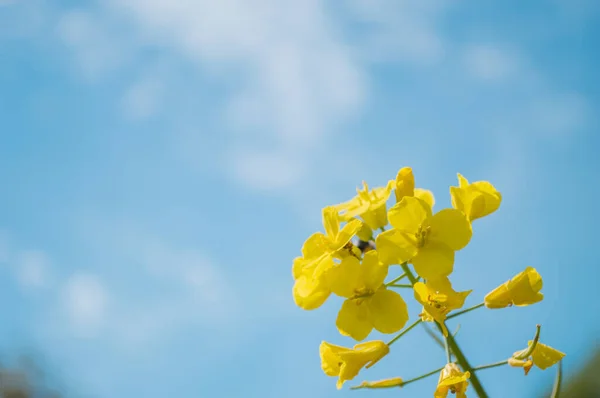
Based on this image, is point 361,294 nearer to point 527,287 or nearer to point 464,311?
point 464,311

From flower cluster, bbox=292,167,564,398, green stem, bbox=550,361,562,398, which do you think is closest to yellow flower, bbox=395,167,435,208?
flower cluster, bbox=292,167,564,398

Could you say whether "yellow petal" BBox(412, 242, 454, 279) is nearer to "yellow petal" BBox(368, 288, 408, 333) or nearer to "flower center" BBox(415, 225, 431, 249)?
"flower center" BBox(415, 225, 431, 249)

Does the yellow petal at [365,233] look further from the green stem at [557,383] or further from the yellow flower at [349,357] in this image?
the green stem at [557,383]

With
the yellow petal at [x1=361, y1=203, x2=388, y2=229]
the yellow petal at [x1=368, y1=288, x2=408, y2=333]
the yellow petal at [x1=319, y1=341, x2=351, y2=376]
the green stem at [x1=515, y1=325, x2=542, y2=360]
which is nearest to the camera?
the green stem at [x1=515, y1=325, x2=542, y2=360]

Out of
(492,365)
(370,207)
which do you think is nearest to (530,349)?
(492,365)

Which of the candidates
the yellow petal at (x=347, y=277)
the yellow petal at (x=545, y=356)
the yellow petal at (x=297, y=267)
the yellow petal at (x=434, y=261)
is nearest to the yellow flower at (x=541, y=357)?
the yellow petal at (x=545, y=356)

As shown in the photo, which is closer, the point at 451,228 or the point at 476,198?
the point at 451,228

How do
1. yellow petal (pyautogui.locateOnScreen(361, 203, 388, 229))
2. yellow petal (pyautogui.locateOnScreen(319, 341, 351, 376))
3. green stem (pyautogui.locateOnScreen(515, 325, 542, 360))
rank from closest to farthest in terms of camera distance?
1. green stem (pyautogui.locateOnScreen(515, 325, 542, 360))
2. yellow petal (pyautogui.locateOnScreen(319, 341, 351, 376))
3. yellow petal (pyautogui.locateOnScreen(361, 203, 388, 229))
